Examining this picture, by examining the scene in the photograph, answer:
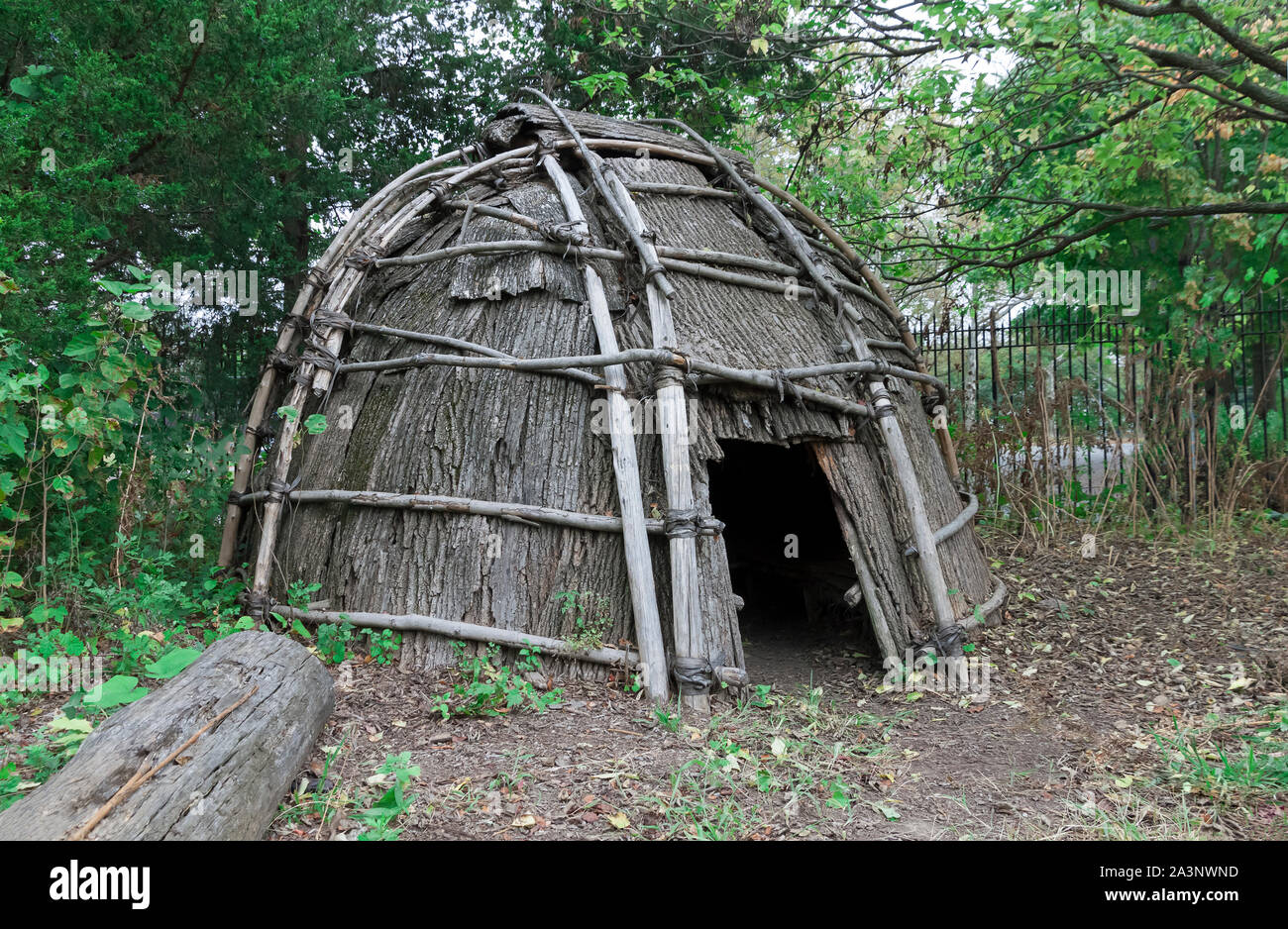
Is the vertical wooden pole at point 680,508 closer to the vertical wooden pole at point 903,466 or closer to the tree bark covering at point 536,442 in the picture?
the tree bark covering at point 536,442

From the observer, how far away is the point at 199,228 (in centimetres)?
754

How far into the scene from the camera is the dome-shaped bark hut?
4.34 meters

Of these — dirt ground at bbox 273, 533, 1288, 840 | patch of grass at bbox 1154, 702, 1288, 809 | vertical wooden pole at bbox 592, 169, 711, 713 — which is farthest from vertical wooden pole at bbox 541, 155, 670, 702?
patch of grass at bbox 1154, 702, 1288, 809

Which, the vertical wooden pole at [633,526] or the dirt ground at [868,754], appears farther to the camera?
the vertical wooden pole at [633,526]

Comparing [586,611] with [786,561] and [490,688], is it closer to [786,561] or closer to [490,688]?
[490,688]

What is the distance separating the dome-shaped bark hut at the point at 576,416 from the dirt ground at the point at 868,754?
1.28ft

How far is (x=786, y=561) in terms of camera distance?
272 inches

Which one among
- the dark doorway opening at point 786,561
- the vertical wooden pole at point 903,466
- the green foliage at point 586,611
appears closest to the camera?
the green foliage at point 586,611

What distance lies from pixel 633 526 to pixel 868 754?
1607mm

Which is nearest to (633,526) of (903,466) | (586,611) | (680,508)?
(680,508)

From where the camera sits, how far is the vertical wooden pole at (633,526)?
410 cm

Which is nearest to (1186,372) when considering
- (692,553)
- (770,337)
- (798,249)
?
(798,249)

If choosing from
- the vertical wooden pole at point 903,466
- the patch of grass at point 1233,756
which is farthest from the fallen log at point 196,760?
the patch of grass at point 1233,756

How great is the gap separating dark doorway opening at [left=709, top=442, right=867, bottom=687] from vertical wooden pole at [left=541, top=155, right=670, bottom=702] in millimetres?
1575
